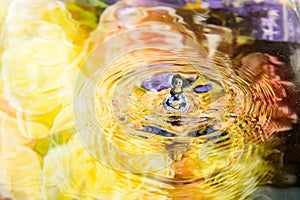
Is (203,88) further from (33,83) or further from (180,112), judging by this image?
(33,83)

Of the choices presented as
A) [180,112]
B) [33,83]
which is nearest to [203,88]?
[180,112]

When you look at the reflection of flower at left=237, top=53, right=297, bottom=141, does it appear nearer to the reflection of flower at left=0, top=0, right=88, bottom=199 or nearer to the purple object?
the purple object

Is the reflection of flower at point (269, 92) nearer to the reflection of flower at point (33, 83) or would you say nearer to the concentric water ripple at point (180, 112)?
the concentric water ripple at point (180, 112)

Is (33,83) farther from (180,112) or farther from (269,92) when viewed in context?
(269,92)

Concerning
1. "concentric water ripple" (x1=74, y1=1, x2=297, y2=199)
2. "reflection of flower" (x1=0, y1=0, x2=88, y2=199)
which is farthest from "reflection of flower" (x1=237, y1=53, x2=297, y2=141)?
"reflection of flower" (x1=0, y1=0, x2=88, y2=199)

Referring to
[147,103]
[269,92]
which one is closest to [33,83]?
[147,103]

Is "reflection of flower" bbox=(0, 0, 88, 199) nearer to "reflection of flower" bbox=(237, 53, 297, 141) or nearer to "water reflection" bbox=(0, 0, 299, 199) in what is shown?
"water reflection" bbox=(0, 0, 299, 199)

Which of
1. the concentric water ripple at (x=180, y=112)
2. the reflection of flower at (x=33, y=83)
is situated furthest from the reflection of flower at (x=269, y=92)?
the reflection of flower at (x=33, y=83)

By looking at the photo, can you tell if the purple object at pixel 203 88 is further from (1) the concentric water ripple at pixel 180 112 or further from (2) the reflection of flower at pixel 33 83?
(2) the reflection of flower at pixel 33 83

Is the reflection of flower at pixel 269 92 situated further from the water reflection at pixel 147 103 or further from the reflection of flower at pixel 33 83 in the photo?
the reflection of flower at pixel 33 83

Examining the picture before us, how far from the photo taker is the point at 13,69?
73cm

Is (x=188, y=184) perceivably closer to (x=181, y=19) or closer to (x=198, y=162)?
(x=198, y=162)

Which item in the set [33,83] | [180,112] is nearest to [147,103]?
[180,112]

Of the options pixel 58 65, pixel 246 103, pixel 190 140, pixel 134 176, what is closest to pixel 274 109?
pixel 246 103
